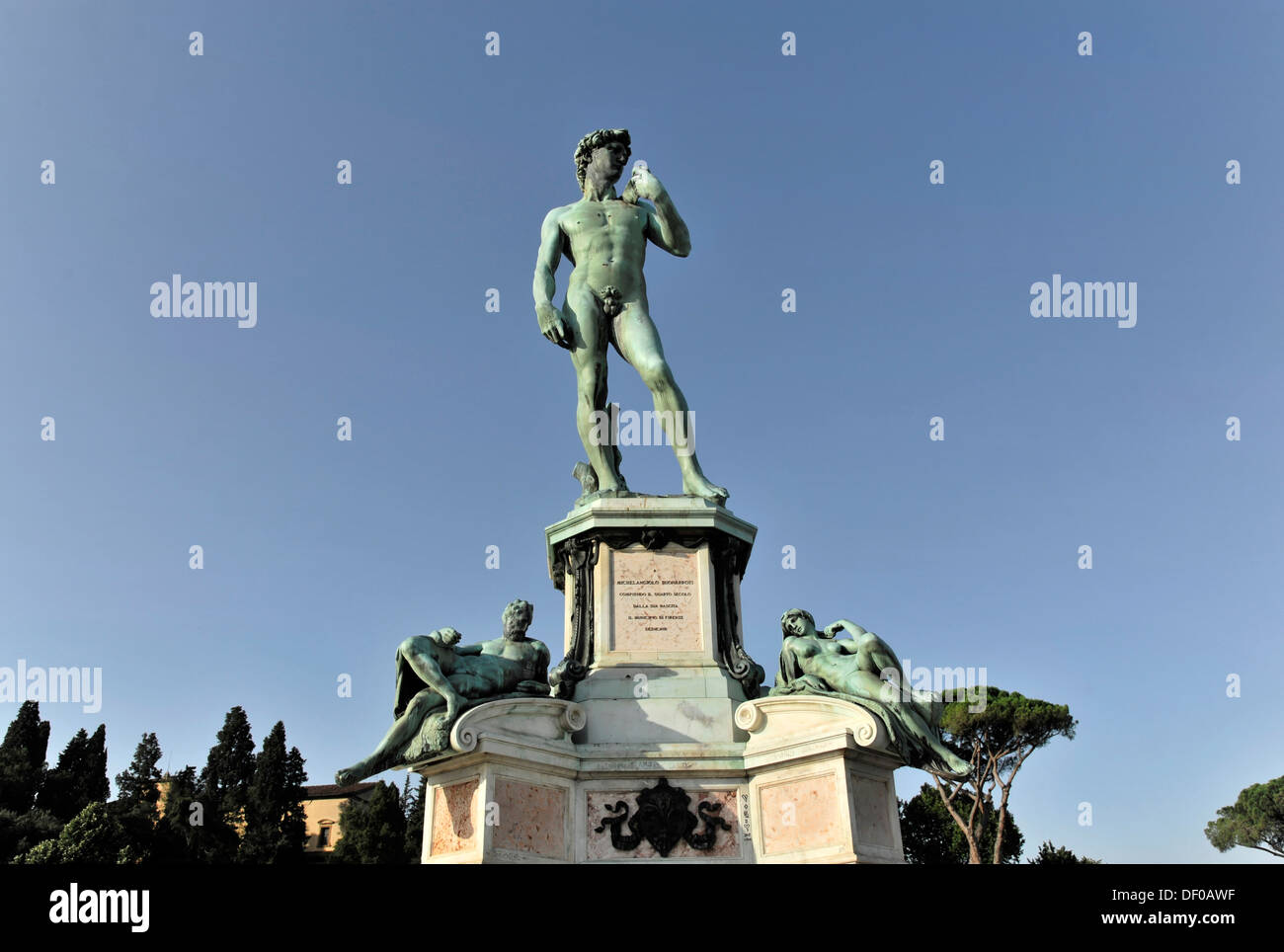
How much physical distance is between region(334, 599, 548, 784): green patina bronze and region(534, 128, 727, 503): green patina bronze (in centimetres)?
194

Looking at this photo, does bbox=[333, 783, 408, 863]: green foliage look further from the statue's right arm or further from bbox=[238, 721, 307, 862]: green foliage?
the statue's right arm

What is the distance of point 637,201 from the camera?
40.2ft

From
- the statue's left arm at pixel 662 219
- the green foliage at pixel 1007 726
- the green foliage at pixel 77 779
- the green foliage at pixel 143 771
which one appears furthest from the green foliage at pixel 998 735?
the green foliage at pixel 143 771

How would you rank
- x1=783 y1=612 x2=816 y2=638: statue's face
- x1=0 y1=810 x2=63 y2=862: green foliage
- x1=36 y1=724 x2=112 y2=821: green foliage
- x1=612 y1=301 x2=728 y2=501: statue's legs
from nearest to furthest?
x1=783 y1=612 x2=816 y2=638: statue's face
x1=612 y1=301 x2=728 y2=501: statue's legs
x1=0 y1=810 x2=63 y2=862: green foliage
x1=36 y1=724 x2=112 y2=821: green foliage

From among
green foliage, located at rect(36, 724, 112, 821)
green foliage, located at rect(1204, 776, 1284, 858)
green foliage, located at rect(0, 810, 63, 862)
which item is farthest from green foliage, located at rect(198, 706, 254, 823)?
green foliage, located at rect(1204, 776, 1284, 858)

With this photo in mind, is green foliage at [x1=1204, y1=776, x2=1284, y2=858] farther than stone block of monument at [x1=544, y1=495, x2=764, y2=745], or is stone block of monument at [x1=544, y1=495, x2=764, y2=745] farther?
green foliage at [x1=1204, y1=776, x2=1284, y2=858]

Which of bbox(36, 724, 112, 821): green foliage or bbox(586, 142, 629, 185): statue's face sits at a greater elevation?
bbox(586, 142, 629, 185): statue's face

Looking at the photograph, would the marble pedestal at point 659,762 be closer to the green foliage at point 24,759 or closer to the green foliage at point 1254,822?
the green foliage at point 24,759

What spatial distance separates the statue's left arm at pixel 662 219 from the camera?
11.7 meters

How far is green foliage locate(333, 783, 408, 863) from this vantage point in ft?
175

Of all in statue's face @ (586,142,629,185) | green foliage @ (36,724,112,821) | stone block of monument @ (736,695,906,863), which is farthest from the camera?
green foliage @ (36,724,112,821)

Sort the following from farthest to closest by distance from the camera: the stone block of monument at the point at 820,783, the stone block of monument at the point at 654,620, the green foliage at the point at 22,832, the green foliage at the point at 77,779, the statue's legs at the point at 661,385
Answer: the green foliage at the point at 77,779, the green foliage at the point at 22,832, the statue's legs at the point at 661,385, the stone block of monument at the point at 654,620, the stone block of monument at the point at 820,783
